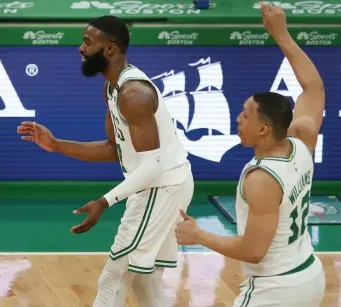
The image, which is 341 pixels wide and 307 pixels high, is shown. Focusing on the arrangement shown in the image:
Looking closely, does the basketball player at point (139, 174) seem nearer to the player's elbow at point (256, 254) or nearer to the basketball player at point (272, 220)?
the basketball player at point (272, 220)

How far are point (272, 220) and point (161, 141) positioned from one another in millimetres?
1352

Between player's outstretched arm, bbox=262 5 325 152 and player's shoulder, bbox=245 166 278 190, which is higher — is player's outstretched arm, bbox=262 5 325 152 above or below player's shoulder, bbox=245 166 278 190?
above

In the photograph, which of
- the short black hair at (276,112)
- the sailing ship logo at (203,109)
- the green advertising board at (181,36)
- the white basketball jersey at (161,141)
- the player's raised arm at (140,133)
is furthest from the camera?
the sailing ship logo at (203,109)

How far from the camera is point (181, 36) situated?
866cm

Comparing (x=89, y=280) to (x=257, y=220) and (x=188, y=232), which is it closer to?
(x=188, y=232)

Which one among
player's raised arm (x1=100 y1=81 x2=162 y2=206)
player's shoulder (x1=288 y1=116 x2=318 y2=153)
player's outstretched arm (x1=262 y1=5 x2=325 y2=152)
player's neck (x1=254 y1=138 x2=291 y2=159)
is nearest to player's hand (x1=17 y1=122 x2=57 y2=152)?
player's raised arm (x1=100 y1=81 x2=162 y2=206)

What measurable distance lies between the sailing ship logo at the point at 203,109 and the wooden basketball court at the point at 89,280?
1.98 m

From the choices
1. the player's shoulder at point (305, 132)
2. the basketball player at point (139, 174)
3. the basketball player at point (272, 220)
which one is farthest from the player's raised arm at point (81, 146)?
the basketball player at point (272, 220)

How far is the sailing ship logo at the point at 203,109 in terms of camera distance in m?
8.68

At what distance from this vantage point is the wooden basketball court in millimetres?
5867

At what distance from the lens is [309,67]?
4.10 m

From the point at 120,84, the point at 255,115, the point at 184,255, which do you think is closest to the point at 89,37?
the point at 120,84

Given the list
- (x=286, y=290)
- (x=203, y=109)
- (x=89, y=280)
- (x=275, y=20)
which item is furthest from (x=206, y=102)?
(x=286, y=290)

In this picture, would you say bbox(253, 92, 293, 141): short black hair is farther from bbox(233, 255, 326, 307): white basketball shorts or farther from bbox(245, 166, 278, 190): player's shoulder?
bbox(233, 255, 326, 307): white basketball shorts
